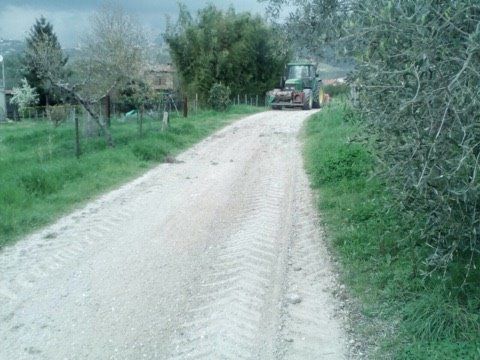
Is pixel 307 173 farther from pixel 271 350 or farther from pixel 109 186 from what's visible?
pixel 271 350

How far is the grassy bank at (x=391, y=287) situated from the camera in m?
4.25

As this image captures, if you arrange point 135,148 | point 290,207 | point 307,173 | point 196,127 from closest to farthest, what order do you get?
1. point 290,207
2. point 307,173
3. point 135,148
4. point 196,127

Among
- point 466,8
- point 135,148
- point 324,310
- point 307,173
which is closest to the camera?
point 466,8

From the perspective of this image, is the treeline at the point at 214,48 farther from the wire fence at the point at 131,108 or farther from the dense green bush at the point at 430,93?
the dense green bush at the point at 430,93

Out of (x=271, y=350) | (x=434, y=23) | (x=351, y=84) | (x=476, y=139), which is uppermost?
(x=434, y=23)

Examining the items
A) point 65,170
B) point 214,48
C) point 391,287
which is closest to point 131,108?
point 214,48

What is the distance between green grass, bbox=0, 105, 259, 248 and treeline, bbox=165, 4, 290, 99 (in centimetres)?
1819

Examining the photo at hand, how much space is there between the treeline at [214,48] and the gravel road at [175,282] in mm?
27791

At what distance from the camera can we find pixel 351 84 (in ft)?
13.6

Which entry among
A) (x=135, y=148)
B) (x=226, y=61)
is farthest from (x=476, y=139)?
(x=226, y=61)

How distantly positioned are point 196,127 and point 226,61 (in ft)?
58.0

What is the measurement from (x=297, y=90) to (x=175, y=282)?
27083mm

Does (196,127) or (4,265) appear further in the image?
(196,127)

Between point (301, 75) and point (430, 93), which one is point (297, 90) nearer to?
point (301, 75)
